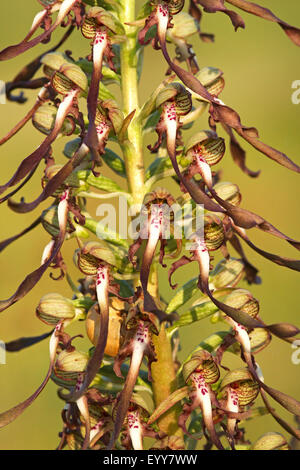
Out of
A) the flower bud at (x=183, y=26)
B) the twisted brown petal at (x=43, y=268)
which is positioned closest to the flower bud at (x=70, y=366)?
the twisted brown petal at (x=43, y=268)

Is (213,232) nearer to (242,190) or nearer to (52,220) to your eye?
(52,220)

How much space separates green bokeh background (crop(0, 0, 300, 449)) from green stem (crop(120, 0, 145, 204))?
179cm

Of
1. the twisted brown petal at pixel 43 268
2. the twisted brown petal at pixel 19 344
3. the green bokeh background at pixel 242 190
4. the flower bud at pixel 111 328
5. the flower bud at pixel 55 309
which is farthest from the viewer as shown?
the green bokeh background at pixel 242 190

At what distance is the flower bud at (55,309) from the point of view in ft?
4.22

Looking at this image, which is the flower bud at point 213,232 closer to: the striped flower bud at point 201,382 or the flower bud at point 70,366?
the striped flower bud at point 201,382

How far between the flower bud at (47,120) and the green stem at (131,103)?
10 centimetres

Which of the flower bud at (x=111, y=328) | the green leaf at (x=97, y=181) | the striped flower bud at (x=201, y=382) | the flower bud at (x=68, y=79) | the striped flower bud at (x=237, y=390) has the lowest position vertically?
the striped flower bud at (x=237, y=390)

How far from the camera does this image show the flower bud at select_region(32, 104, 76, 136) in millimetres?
1250

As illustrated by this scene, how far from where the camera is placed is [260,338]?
49.9 inches

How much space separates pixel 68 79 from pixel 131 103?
0.37ft

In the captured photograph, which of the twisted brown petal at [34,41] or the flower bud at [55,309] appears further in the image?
the flower bud at [55,309]

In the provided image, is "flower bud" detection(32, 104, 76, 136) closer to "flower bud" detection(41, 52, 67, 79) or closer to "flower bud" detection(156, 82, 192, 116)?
"flower bud" detection(41, 52, 67, 79)

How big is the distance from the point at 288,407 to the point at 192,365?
162 mm

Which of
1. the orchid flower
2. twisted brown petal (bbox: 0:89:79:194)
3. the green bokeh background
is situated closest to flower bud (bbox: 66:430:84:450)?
the orchid flower
